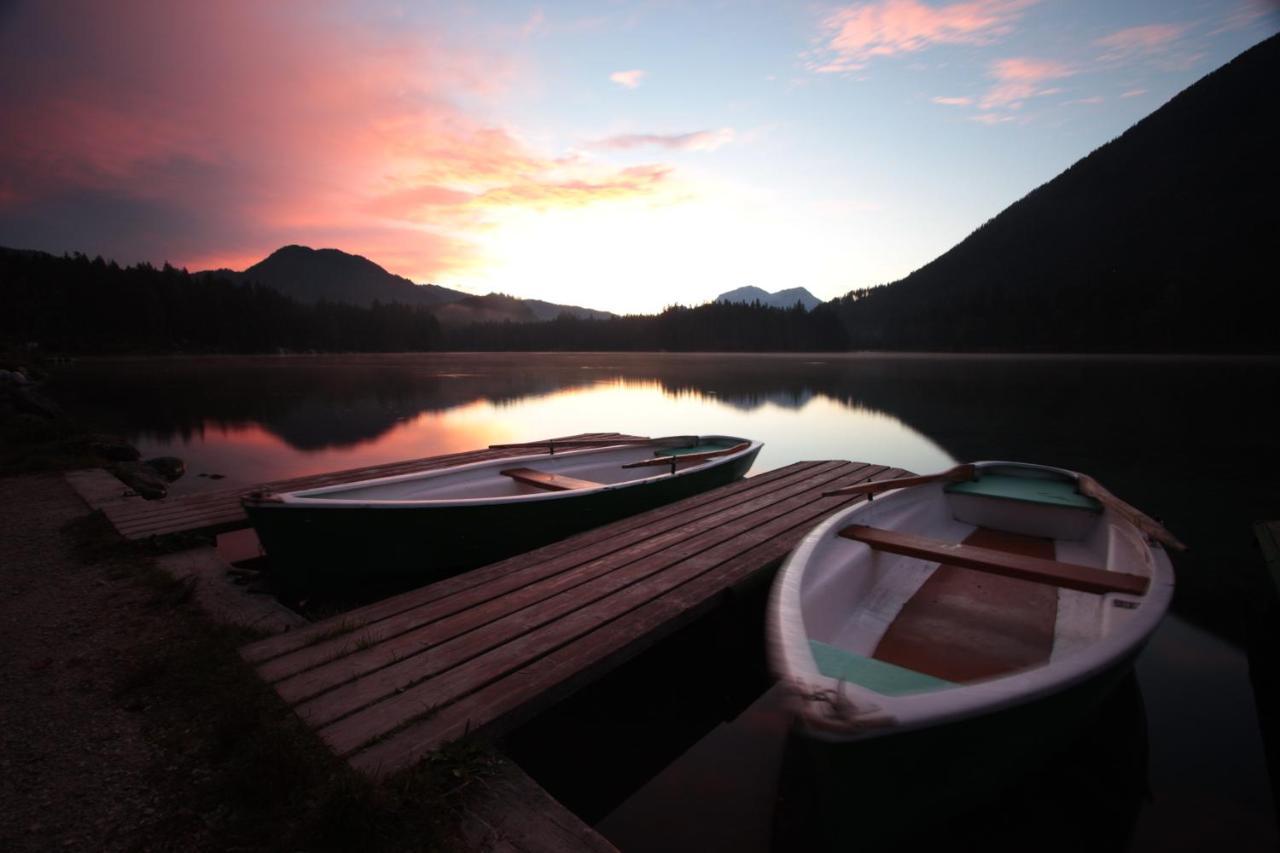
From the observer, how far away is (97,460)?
10414mm

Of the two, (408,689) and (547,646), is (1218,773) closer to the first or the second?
(547,646)

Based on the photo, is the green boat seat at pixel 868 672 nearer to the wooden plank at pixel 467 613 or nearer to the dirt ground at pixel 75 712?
the wooden plank at pixel 467 613

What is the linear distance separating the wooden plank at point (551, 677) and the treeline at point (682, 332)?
10911cm

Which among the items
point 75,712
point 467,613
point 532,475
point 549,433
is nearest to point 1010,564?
point 467,613

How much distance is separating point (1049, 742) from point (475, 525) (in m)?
4.60

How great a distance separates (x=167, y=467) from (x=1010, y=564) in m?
15.1

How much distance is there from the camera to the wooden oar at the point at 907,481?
483 cm

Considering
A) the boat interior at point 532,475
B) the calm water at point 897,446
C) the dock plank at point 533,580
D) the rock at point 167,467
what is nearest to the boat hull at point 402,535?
the boat interior at point 532,475

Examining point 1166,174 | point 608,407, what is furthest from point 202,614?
point 1166,174

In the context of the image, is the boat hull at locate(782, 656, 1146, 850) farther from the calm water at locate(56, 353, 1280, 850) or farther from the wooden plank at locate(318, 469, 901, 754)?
the wooden plank at locate(318, 469, 901, 754)

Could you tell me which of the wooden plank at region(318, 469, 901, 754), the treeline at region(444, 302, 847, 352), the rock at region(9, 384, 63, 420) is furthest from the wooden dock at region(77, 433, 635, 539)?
the treeline at region(444, 302, 847, 352)

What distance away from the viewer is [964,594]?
4223 millimetres

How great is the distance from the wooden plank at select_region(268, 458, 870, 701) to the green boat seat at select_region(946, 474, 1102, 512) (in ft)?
7.79

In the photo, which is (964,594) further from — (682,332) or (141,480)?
(682,332)
